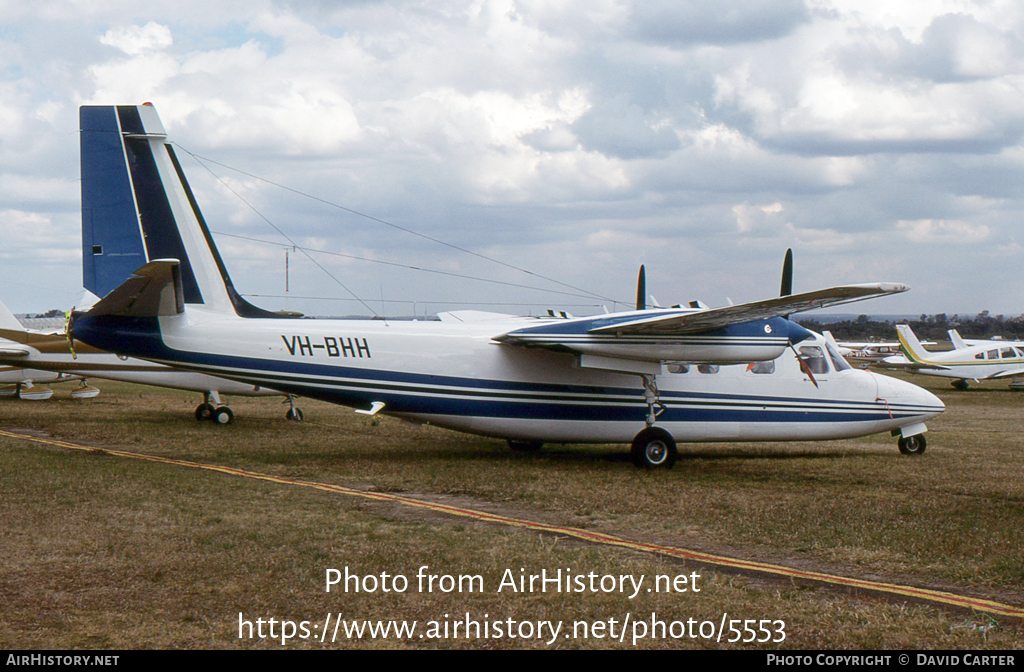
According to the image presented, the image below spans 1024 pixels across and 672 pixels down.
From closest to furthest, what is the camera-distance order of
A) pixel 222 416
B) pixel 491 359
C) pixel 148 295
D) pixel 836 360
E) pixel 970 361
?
pixel 148 295 → pixel 491 359 → pixel 836 360 → pixel 222 416 → pixel 970 361

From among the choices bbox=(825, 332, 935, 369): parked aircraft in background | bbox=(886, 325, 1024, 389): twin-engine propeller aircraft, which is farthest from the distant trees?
bbox=(886, 325, 1024, 389): twin-engine propeller aircraft

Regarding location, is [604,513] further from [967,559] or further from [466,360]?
[466,360]

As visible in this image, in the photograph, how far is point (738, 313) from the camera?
503 inches

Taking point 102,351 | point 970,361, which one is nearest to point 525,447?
point 102,351

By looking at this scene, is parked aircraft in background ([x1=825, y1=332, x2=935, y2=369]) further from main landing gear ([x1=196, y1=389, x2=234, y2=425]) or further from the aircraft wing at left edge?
main landing gear ([x1=196, y1=389, x2=234, y2=425])

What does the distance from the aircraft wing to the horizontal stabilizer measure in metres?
6.86

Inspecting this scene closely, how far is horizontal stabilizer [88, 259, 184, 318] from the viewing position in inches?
495

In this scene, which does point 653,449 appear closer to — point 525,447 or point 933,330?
point 525,447

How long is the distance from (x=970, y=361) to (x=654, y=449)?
1327 inches

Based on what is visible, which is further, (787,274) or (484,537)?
(787,274)

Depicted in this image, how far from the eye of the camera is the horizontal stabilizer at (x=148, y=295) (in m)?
12.6

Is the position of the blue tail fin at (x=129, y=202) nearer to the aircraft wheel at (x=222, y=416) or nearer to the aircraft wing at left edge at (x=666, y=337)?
the aircraft wing at left edge at (x=666, y=337)

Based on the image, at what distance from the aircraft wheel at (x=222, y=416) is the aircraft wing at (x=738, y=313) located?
11429 millimetres

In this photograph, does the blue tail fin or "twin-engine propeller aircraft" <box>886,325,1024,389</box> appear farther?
"twin-engine propeller aircraft" <box>886,325,1024,389</box>
